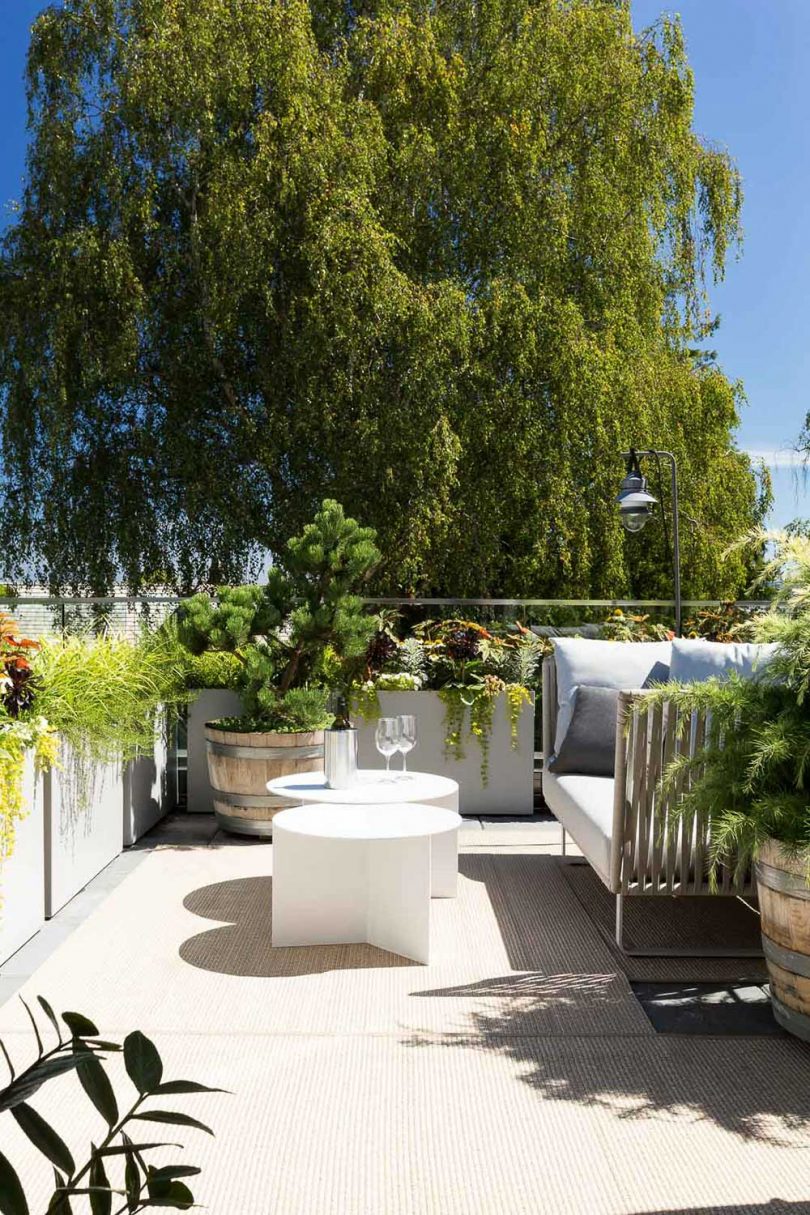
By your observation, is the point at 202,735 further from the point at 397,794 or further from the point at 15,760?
the point at 15,760

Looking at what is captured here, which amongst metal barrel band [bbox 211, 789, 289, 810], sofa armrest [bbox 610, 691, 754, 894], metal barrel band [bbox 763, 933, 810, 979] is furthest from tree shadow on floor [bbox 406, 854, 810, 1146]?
metal barrel band [bbox 211, 789, 289, 810]

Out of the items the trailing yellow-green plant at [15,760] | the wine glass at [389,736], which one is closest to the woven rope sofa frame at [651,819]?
the wine glass at [389,736]

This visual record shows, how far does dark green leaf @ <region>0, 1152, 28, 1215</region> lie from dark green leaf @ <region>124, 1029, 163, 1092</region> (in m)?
0.06

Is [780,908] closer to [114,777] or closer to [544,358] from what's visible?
[114,777]

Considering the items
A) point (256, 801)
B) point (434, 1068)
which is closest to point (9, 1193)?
point (434, 1068)

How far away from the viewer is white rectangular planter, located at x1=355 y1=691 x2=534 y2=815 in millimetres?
5609

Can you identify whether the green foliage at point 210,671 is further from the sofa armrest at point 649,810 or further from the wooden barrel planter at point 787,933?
the wooden barrel planter at point 787,933

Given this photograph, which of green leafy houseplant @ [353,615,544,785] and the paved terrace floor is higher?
green leafy houseplant @ [353,615,544,785]

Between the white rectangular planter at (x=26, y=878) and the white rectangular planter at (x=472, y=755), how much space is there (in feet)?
7.71

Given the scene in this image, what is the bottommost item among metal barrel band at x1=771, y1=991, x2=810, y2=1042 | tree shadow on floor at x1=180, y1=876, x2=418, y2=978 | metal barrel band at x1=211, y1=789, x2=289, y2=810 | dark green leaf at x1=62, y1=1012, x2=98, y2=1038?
tree shadow on floor at x1=180, y1=876, x2=418, y2=978

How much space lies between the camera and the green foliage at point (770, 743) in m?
2.61

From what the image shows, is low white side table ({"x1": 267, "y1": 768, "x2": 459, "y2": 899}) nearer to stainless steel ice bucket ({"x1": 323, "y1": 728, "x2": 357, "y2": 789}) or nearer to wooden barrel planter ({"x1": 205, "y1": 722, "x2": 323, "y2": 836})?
stainless steel ice bucket ({"x1": 323, "y1": 728, "x2": 357, "y2": 789})

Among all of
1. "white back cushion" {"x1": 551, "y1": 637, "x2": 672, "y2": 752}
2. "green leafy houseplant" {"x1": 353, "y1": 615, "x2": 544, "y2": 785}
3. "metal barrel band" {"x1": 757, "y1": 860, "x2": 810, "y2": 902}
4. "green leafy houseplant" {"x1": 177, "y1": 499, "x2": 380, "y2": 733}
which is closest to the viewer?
"metal barrel band" {"x1": 757, "y1": 860, "x2": 810, "y2": 902}

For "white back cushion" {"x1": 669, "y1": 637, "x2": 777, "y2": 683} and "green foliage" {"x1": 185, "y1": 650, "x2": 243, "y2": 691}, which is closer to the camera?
"white back cushion" {"x1": 669, "y1": 637, "x2": 777, "y2": 683}
